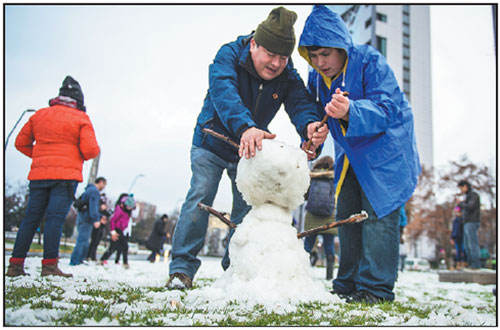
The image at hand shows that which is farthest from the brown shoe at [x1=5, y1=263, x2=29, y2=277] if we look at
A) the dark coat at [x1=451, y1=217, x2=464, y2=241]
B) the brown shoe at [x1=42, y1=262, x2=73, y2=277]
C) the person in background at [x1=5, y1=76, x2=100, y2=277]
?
the dark coat at [x1=451, y1=217, x2=464, y2=241]

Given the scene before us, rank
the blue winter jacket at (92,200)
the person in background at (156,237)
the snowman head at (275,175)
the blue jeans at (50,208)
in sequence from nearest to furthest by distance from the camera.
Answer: the snowman head at (275,175), the blue jeans at (50,208), the blue winter jacket at (92,200), the person in background at (156,237)

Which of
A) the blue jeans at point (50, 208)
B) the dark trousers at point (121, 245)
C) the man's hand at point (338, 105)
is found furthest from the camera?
the dark trousers at point (121, 245)

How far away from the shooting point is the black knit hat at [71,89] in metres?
1.87

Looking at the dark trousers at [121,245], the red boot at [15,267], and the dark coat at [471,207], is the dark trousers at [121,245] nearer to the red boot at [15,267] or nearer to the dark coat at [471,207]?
the red boot at [15,267]

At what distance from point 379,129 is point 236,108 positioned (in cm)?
89

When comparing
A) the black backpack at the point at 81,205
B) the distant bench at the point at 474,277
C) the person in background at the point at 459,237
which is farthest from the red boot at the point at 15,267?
the person in background at the point at 459,237

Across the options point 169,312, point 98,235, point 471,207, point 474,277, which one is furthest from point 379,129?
point 98,235

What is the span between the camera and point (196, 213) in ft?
7.63

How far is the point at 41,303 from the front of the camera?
112cm

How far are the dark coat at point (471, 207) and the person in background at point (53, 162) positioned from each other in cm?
611

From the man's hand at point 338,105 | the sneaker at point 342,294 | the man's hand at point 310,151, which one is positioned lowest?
the sneaker at point 342,294

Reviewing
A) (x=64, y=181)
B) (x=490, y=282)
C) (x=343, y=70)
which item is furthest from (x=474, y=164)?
(x=64, y=181)

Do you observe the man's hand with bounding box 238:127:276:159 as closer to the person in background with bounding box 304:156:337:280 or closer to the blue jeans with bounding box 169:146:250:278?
the blue jeans with bounding box 169:146:250:278

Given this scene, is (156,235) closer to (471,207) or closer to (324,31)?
(471,207)
